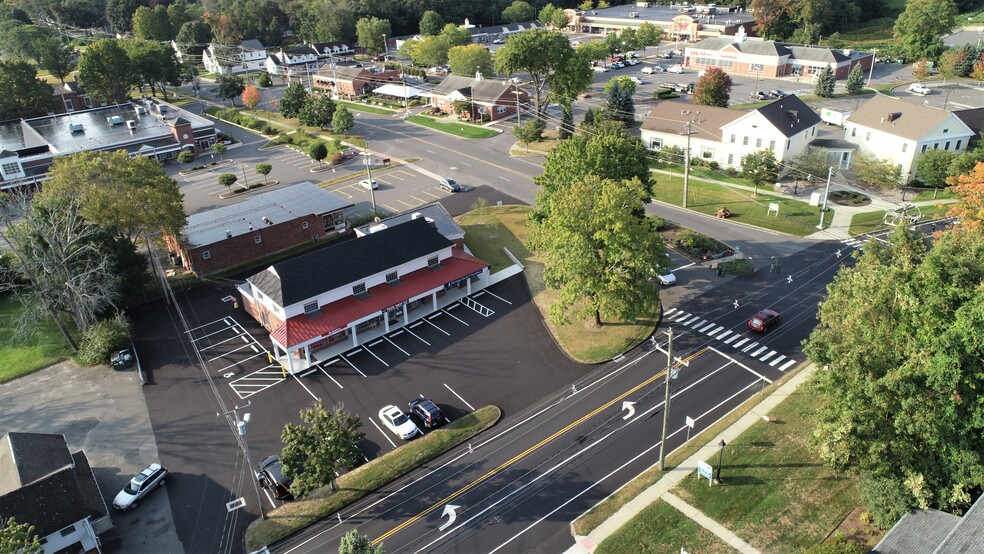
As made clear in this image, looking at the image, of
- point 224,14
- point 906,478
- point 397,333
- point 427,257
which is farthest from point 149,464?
point 224,14

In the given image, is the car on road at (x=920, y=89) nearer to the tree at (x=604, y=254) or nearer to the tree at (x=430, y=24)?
the tree at (x=604, y=254)

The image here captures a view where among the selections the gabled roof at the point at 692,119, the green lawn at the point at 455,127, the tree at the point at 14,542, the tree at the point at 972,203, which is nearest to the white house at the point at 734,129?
the gabled roof at the point at 692,119

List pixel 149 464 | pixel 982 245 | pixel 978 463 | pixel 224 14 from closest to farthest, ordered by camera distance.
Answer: pixel 978 463 → pixel 982 245 → pixel 149 464 → pixel 224 14

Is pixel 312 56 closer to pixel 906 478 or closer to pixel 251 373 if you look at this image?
pixel 251 373

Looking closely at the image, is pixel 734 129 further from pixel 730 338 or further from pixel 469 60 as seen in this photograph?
pixel 469 60

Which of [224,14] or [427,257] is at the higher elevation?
[224,14]

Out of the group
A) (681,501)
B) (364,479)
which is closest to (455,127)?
(364,479)

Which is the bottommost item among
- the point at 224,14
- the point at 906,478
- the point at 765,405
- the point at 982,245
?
the point at 765,405
